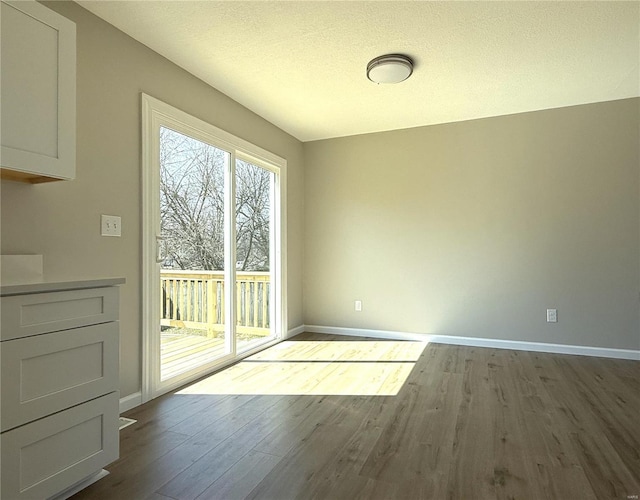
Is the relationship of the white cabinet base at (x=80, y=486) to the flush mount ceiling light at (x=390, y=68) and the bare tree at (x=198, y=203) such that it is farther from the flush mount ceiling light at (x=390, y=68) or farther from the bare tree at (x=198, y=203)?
the flush mount ceiling light at (x=390, y=68)

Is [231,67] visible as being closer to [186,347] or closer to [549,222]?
[186,347]

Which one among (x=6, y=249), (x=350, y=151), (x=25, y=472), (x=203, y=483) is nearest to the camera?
(x=25, y=472)

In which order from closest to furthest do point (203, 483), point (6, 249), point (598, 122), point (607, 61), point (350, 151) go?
point (203, 483)
point (6, 249)
point (607, 61)
point (598, 122)
point (350, 151)

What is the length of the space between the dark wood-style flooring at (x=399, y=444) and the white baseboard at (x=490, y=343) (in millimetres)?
688

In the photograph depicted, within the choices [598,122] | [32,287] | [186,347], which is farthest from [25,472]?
[598,122]

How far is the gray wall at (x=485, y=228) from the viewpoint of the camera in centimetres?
362

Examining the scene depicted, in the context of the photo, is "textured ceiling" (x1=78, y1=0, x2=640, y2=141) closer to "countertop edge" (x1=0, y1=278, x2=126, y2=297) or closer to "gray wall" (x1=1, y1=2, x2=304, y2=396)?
"gray wall" (x1=1, y1=2, x2=304, y2=396)

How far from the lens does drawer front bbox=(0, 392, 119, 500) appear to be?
1314 millimetres

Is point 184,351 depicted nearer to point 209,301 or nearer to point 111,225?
point 209,301

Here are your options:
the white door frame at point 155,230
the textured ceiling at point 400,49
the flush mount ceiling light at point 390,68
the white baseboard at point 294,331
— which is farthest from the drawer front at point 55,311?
the white baseboard at point 294,331

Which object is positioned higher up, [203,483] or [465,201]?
[465,201]

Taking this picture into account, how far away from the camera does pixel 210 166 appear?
130 inches

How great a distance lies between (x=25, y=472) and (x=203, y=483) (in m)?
0.66

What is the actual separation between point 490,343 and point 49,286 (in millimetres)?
3946
